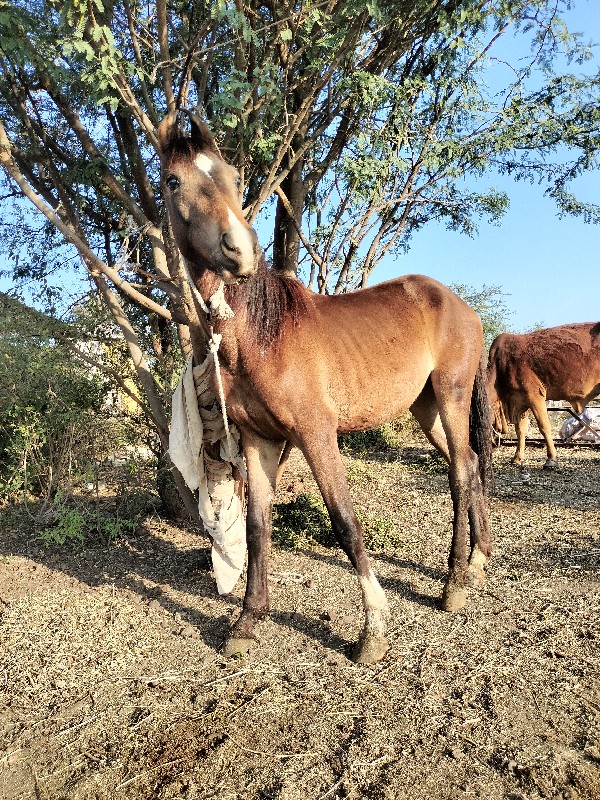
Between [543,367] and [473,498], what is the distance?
19.9ft

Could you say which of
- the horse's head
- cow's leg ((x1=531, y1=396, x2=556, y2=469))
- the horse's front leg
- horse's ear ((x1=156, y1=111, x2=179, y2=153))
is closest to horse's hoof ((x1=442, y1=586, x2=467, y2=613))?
the horse's front leg

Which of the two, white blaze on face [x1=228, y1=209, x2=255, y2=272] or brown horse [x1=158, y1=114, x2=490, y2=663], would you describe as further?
brown horse [x1=158, y1=114, x2=490, y2=663]

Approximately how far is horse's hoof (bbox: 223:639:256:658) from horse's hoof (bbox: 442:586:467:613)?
4.24 feet

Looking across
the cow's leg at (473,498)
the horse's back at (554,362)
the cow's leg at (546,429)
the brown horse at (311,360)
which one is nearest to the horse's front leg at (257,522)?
the brown horse at (311,360)

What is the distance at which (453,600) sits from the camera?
12.0ft

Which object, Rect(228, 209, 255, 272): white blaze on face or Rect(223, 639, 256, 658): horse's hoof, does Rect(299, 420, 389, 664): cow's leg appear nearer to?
Rect(223, 639, 256, 658): horse's hoof

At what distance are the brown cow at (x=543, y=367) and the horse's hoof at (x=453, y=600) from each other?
6.15 m

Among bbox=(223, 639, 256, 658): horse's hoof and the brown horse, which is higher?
the brown horse

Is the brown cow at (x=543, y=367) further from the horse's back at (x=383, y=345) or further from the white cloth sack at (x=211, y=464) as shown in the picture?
the white cloth sack at (x=211, y=464)

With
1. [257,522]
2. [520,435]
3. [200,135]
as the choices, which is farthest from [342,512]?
[520,435]

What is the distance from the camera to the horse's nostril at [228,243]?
8.63 feet

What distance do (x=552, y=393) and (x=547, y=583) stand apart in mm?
6433

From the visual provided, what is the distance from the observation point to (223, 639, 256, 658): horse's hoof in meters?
3.19

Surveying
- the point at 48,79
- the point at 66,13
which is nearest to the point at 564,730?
the point at 66,13
